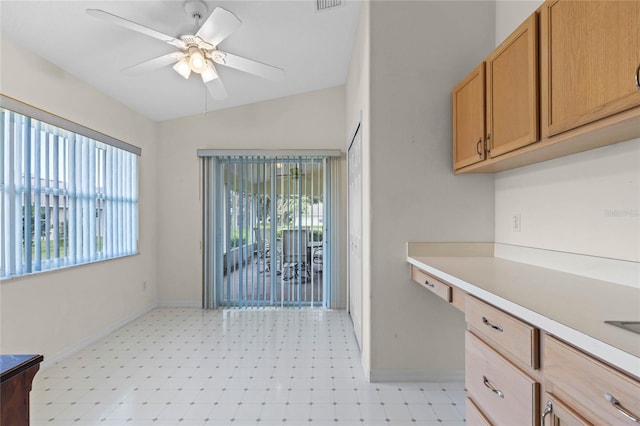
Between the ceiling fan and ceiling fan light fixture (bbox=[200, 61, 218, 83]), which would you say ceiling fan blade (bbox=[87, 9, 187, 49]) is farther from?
ceiling fan light fixture (bbox=[200, 61, 218, 83])

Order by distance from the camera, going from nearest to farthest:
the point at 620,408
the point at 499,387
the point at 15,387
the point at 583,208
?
1. the point at 620,408
2. the point at 15,387
3. the point at 499,387
4. the point at 583,208

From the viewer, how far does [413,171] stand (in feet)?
7.65

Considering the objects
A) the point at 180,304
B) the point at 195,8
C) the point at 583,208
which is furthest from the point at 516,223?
the point at 180,304

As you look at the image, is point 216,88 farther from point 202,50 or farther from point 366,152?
point 366,152

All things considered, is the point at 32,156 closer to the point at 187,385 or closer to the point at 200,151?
the point at 200,151

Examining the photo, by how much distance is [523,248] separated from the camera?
1952mm

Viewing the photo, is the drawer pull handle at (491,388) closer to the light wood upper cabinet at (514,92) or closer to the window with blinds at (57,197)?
the light wood upper cabinet at (514,92)

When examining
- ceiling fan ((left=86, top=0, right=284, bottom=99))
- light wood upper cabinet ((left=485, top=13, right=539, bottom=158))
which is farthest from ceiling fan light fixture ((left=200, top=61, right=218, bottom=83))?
light wood upper cabinet ((left=485, top=13, right=539, bottom=158))

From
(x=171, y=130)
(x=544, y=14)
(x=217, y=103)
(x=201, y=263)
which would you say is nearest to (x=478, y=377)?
(x=544, y=14)

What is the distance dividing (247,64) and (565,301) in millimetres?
2366

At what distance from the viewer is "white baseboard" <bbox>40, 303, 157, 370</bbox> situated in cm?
260

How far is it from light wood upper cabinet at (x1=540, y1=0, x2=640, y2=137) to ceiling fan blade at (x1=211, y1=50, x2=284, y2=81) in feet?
5.55

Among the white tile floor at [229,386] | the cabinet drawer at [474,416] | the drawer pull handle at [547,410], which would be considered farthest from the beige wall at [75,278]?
the drawer pull handle at [547,410]

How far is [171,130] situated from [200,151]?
0.56 m
